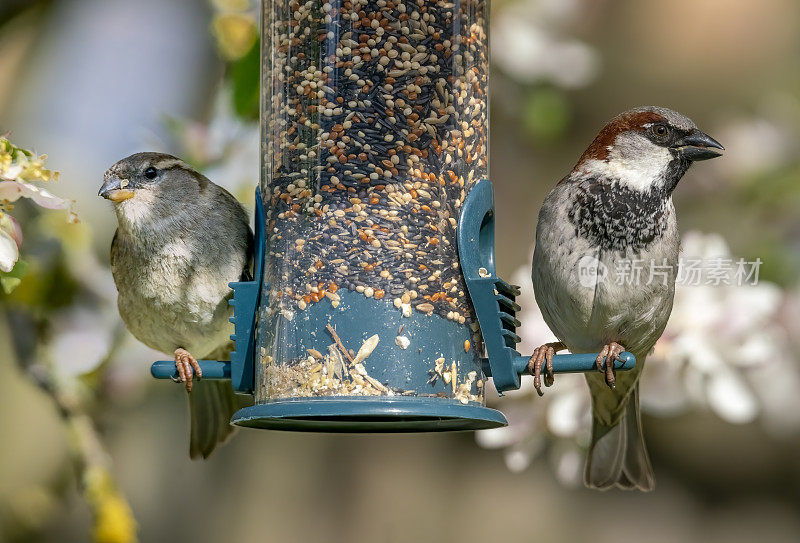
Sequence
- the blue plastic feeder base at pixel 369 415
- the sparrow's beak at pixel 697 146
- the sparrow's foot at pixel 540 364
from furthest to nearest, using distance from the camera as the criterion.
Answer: the sparrow's beak at pixel 697 146 → the sparrow's foot at pixel 540 364 → the blue plastic feeder base at pixel 369 415

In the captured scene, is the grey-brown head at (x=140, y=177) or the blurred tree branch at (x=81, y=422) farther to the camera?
Result: the blurred tree branch at (x=81, y=422)

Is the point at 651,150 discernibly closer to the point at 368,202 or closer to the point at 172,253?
the point at 368,202

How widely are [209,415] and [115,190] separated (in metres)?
0.93

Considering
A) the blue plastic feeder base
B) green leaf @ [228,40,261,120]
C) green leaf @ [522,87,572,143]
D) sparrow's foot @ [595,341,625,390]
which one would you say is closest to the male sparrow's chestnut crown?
sparrow's foot @ [595,341,625,390]

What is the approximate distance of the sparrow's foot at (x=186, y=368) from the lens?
371cm

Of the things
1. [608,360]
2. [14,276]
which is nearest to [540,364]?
[608,360]

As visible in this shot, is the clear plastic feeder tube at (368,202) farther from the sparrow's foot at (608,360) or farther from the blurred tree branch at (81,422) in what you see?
the blurred tree branch at (81,422)

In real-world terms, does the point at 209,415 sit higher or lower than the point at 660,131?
lower

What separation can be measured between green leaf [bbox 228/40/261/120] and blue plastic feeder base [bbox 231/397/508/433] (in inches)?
44.8

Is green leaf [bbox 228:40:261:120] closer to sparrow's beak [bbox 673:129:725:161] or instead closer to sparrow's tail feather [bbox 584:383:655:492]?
sparrow's beak [bbox 673:129:725:161]

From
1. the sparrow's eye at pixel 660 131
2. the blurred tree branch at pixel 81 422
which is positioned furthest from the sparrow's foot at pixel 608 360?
the blurred tree branch at pixel 81 422

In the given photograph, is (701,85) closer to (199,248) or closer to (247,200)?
(247,200)

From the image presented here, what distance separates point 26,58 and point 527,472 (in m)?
3.80

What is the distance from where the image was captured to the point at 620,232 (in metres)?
3.89
